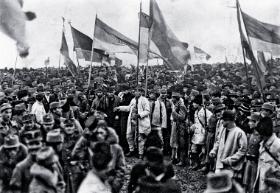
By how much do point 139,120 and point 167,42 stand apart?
2203 mm

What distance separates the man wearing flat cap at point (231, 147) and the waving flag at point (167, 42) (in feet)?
12.6

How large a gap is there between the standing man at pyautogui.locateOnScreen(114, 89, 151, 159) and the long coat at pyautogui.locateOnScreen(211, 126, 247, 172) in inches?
153

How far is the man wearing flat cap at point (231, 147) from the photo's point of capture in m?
7.05

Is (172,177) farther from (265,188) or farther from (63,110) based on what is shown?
(63,110)

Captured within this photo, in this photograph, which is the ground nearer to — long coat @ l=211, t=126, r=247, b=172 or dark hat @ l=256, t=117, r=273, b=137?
long coat @ l=211, t=126, r=247, b=172

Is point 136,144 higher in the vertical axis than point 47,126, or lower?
lower

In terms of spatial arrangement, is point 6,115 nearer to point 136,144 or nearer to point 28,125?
point 28,125

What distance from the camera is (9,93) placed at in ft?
43.6

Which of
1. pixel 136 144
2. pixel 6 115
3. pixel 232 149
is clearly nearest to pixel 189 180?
pixel 232 149

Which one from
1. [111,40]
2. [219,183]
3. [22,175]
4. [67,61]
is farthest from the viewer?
[67,61]

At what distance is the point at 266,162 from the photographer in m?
6.49

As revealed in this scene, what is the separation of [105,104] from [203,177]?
355cm

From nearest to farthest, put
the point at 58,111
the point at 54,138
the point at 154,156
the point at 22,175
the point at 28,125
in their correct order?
the point at 154,156, the point at 22,175, the point at 54,138, the point at 28,125, the point at 58,111

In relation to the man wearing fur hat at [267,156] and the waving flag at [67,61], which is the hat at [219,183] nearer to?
the man wearing fur hat at [267,156]
